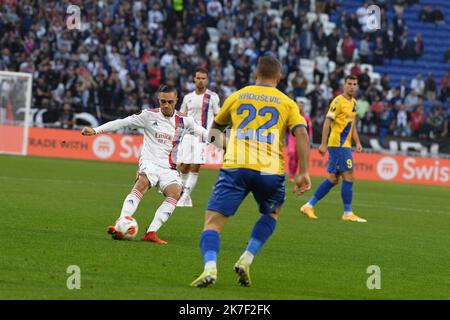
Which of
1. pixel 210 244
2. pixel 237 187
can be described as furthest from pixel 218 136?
pixel 210 244

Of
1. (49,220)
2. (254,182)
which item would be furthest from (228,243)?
(254,182)

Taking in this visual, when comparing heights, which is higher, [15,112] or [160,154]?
[15,112]

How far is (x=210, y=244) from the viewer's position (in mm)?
8828

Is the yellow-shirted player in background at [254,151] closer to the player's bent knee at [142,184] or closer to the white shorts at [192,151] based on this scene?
the player's bent knee at [142,184]

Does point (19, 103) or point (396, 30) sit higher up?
point (396, 30)

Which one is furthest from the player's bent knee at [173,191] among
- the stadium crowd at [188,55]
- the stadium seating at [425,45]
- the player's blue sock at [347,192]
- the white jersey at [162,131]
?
the stadium seating at [425,45]

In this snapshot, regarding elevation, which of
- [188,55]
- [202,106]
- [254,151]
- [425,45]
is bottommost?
[254,151]

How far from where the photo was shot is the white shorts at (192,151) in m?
18.1

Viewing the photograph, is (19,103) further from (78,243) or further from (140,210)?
(78,243)

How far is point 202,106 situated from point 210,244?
9.33 meters

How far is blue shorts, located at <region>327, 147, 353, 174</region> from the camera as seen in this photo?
17.5 metres

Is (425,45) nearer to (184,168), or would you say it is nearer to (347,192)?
(184,168)

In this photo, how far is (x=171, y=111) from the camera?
12.5 m

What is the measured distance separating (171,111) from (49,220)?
265cm
